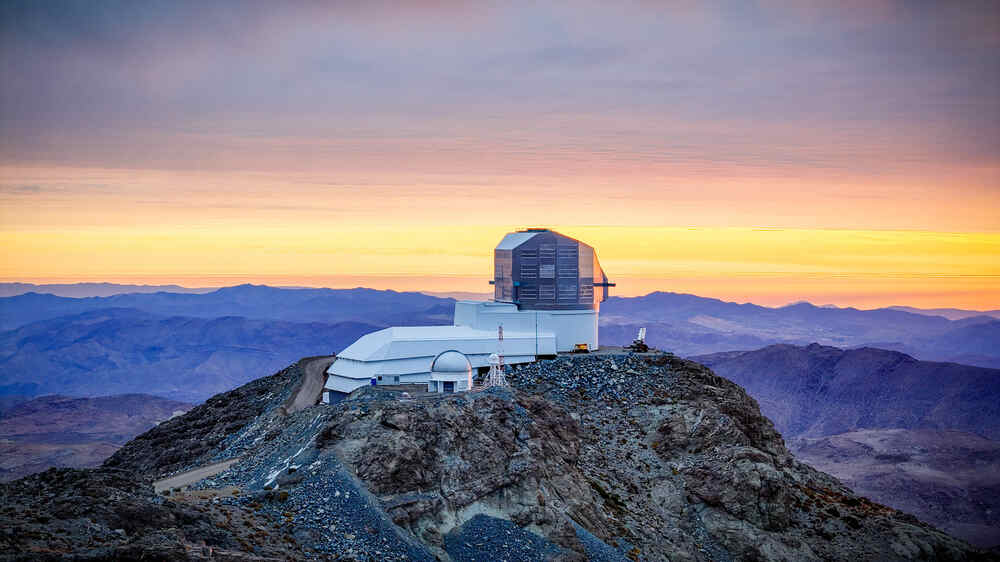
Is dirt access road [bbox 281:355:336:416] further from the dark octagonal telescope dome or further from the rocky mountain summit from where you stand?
the dark octagonal telescope dome

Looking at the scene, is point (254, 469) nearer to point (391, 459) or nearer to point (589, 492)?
point (391, 459)

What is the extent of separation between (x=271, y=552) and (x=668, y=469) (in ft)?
72.0

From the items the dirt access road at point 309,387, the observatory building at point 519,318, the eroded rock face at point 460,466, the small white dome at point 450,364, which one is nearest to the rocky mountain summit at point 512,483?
the eroded rock face at point 460,466

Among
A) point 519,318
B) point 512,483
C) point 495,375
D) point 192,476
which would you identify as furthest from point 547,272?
point 192,476

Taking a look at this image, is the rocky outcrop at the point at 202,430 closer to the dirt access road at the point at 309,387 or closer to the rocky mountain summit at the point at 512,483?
the rocky mountain summit at the point at 512,483

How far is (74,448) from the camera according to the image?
16038 cm

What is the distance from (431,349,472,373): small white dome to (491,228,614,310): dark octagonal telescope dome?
33.8 feet

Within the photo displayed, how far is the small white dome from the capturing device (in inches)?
1699

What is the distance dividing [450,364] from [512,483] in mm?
8669

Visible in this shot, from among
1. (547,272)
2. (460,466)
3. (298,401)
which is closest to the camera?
(460,466)

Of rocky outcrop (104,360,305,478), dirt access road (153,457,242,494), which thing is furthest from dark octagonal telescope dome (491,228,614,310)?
dirt access road (153,457,242,494)

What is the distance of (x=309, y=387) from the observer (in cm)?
5062

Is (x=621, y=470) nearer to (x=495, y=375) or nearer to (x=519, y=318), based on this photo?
(x=495, y=375)

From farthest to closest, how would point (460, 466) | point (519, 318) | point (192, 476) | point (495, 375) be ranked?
point (519, 318), point (495, 375), point (192, 476), point (460, 466)
